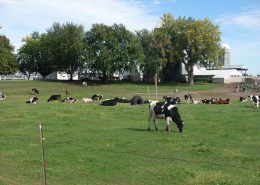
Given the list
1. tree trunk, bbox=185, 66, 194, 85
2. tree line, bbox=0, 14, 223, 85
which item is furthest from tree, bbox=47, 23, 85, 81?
tree trunk, bbox=185, 66, 194, 85

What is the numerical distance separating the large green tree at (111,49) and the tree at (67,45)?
1.90m

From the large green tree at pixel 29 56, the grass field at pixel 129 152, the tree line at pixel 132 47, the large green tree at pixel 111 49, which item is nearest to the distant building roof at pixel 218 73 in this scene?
the tree line at pixel 132 47

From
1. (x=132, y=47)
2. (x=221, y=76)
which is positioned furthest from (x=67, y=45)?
(x=221, y=76)

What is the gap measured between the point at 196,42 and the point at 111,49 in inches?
708

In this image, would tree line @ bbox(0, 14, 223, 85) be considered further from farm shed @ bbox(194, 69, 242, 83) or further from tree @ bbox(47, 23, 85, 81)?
farm shed @ bbox(194, 69, 242, 83)

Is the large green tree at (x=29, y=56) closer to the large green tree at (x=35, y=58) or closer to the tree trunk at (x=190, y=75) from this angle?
the large green tree at (x=35, y=58)

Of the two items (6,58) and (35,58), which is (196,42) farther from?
(35,58)

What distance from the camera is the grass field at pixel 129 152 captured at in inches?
489

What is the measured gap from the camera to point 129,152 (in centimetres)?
1612

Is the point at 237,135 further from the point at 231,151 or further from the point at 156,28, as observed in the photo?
the point at 156,28

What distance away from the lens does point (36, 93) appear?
6291cm

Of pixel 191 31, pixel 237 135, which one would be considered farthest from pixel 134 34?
pixel 237 135

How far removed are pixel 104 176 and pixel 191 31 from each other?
81.3 metres

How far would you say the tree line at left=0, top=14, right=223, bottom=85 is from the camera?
89250 mm
